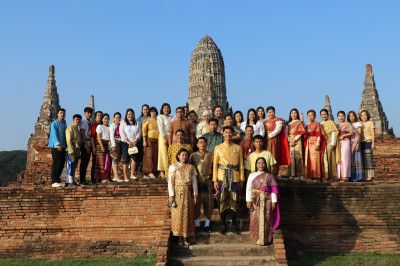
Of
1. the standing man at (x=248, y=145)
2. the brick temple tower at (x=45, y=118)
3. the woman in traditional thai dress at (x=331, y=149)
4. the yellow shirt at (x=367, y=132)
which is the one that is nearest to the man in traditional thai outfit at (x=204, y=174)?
the standing man at (x=248, y=145)

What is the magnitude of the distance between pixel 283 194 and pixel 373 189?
1.72m

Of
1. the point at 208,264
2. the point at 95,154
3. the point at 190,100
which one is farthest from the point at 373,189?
the point at 190,100

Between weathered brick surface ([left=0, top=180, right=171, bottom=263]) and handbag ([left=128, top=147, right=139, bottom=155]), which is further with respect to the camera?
handbag ([left=128, top=147, right=139, bottom=155])

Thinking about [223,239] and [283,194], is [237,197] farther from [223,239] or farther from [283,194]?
[283,194]

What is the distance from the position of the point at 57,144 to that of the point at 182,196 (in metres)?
3.32

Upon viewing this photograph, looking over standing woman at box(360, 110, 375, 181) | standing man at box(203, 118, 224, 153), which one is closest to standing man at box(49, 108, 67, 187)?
standing man at box(203, 118, 224, 153)

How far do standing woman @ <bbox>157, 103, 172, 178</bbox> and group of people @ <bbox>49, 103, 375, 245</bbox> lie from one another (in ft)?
0.07

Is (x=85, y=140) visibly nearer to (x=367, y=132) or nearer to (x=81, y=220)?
(x=81, y=220)

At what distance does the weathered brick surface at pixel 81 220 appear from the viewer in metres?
7.77

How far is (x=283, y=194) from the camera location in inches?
314

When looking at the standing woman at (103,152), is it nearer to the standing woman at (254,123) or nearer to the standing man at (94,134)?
the standing man at (94,134)

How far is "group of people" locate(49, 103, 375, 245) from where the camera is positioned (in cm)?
688

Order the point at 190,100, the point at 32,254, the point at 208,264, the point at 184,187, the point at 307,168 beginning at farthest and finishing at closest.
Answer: the point at 190,100
the point at 307,168
the point at 32,254
the point at 184,187
the point at 208,264

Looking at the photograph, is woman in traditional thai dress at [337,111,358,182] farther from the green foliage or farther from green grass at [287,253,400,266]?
the green foliage
